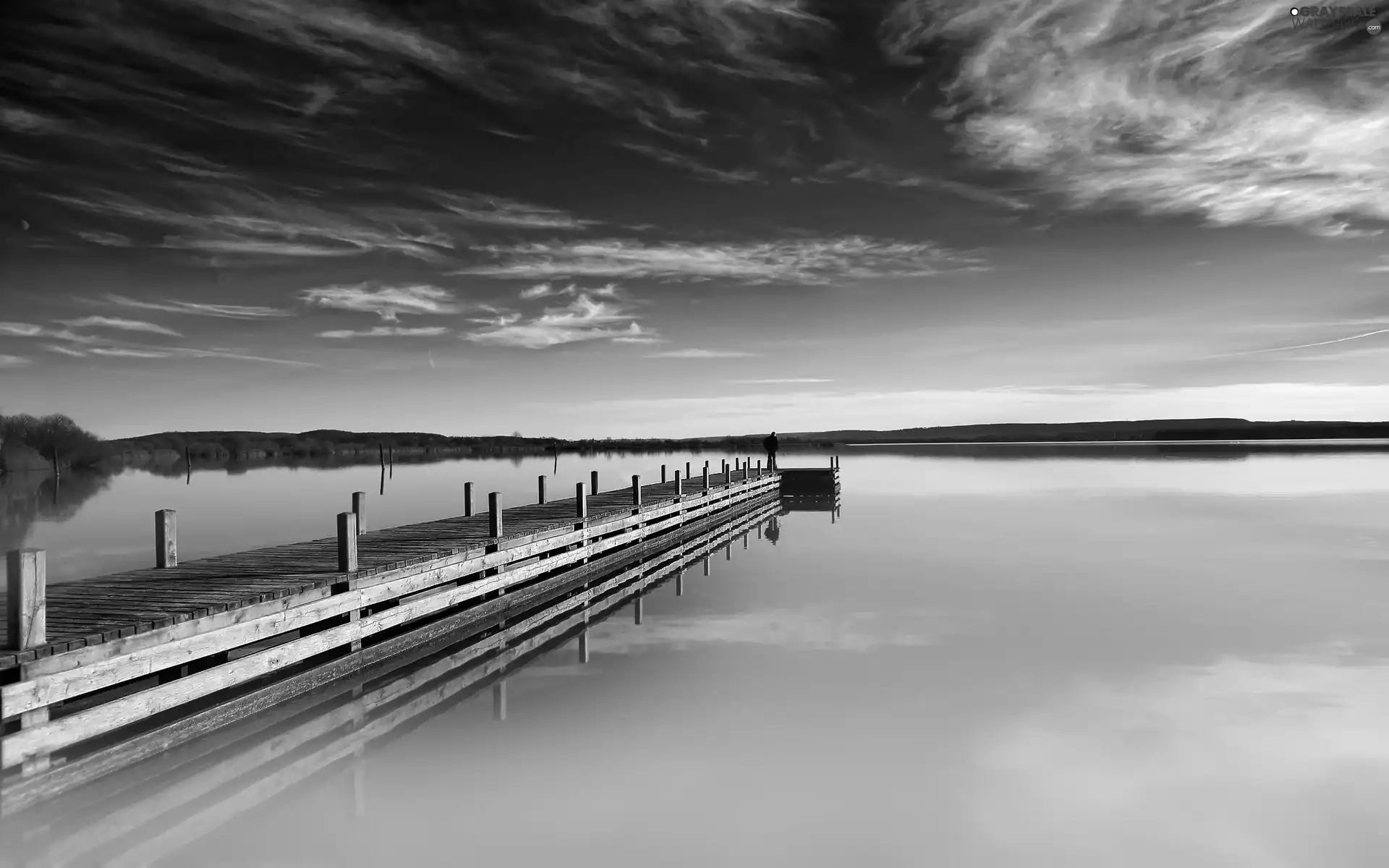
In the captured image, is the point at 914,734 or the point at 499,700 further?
the point at 499,700

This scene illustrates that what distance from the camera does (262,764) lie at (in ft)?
26.6

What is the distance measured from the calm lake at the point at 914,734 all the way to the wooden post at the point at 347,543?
92.5 inches

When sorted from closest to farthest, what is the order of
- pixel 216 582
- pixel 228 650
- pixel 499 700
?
pixel 228 650 < pixel 499 700 < pixel 216 582

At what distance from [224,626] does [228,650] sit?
17.6 inches

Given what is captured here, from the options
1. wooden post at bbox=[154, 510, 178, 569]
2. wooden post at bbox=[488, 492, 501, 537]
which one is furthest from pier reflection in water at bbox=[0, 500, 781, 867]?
wooden post at bbox=[154, 510, 178, 569]

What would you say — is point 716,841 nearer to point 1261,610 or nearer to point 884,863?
point 884,863

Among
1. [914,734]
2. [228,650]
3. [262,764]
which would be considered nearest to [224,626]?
[228,650]

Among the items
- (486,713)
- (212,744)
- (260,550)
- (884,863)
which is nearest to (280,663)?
(212,744)

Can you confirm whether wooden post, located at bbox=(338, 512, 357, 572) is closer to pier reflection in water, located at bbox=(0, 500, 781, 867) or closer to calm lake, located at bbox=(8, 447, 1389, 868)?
pier reflection in water, located at bbox=(0, 500, 781, 867)

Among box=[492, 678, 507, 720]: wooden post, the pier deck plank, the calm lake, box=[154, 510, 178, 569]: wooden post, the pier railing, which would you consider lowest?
the calm lake

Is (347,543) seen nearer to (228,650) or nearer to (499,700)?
(228,650)

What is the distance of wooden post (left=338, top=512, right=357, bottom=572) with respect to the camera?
35.3 feet

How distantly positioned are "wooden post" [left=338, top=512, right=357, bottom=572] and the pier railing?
0.05ft

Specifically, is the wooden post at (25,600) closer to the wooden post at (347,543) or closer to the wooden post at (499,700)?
the wooden post at (347,543)
